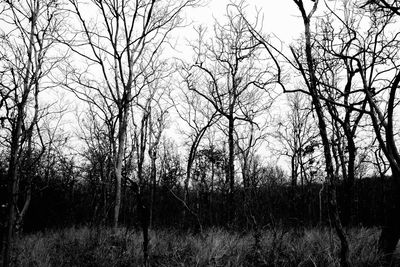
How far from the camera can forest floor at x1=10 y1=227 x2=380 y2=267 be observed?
530 centimetres

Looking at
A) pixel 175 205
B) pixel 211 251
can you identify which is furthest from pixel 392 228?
pixel 175 205

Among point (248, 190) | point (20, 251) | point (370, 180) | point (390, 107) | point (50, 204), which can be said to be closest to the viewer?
point (390, 107)

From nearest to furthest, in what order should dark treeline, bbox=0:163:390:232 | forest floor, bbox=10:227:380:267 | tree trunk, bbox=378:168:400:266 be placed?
tree trunk, bbox=378:168:400:266, forest floor, bbox=10:227:380:267, dark treeline, bbox=0:163:390:232

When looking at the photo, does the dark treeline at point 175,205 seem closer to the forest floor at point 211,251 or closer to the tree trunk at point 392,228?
the forest floor at point 211,251

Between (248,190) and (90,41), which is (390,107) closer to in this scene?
(248,190)

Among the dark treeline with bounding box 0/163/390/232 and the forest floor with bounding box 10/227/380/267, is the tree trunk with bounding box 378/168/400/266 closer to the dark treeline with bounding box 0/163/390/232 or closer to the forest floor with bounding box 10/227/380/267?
the forest floor with bounding box 10/227/380/267

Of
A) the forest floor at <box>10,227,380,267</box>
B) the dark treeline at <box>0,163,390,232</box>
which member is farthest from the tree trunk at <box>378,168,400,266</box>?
Answer: the dark treeline at <box>0,163,390,232</box>

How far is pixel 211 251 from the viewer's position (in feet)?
19.8

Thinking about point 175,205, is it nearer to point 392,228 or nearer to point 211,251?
point 211,251

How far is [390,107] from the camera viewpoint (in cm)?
344

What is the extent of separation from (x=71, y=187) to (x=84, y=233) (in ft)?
44.7

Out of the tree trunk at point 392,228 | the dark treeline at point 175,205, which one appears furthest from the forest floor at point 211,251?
the dark treeline at point 175,205

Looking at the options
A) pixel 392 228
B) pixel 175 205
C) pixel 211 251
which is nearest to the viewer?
pixel 392 228

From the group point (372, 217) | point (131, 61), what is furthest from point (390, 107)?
point (372, 217)
